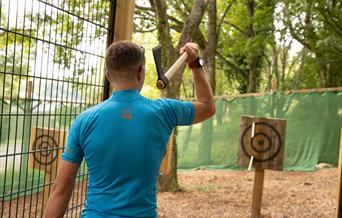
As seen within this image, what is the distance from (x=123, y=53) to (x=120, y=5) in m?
1.86

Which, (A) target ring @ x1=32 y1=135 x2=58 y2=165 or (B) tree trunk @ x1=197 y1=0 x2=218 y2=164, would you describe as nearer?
(A) target ring @ x1=32 y1=135 x2=58 y2=165

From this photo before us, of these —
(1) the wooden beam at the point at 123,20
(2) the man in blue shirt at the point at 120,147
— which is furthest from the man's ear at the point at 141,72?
(1) the wooden beam at the point at 123,20

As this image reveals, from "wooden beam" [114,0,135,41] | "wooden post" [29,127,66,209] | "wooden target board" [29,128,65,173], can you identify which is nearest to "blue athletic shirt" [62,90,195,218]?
"wooden beam" [114,0,135,41]

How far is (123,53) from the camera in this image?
5.23 ft

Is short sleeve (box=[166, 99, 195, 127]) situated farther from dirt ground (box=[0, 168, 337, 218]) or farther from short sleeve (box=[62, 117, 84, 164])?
dirt ground (box=[0, 168, 337, 218])

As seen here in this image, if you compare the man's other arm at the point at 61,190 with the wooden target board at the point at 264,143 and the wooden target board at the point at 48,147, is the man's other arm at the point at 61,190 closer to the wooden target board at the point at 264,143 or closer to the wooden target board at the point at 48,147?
the wooden target board at the point at 48,147

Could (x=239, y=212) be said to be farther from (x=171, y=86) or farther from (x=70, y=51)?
(x=70, y=51)

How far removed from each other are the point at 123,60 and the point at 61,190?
0.53 metres

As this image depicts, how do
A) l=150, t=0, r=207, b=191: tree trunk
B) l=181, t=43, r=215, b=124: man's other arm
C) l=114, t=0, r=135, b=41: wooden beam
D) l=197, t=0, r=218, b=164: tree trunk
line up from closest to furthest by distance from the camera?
l=181, t=43, r=215, b=124: man's other arm < l=114, t=0, r=135, b=41: wooden beam < l=150, t=0, r=207, b=191: tree trunk < l=197, t=0, r=218, b=164: tree trunk

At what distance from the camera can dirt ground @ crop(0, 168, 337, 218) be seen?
6295mm

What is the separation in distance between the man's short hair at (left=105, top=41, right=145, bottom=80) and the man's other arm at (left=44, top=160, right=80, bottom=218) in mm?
374

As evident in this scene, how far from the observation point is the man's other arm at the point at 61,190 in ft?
5.34

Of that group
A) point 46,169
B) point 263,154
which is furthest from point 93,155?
point 263,154

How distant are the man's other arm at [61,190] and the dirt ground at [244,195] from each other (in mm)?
4573
